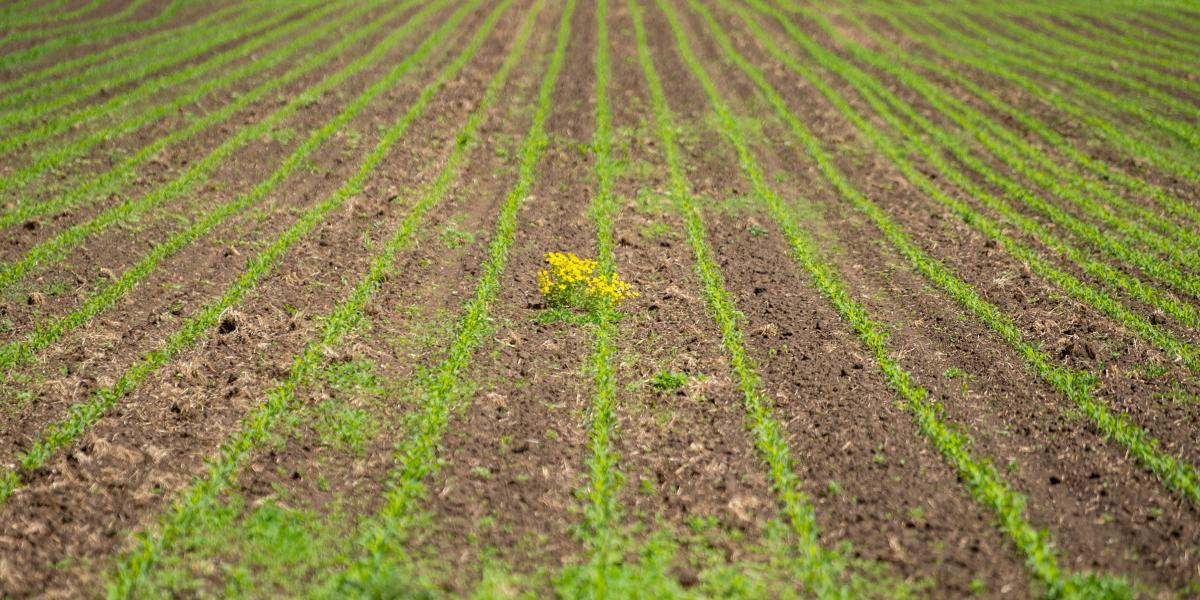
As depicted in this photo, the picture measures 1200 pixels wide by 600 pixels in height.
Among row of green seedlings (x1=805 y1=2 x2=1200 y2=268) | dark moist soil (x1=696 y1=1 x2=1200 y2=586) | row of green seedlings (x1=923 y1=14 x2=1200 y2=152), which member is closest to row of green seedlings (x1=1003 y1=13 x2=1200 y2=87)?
row of green seedlings (x1=923 y1=14 x2=1200 y2=152)

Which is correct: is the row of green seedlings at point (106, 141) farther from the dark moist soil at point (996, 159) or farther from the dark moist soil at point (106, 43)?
the dark moist soil at point (996, 159)

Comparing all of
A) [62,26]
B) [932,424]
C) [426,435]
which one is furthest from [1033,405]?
[62,26]

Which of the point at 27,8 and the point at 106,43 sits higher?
the point at 27,8

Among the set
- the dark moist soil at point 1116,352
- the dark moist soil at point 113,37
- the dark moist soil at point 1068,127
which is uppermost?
the dark moist soil at point 113,37

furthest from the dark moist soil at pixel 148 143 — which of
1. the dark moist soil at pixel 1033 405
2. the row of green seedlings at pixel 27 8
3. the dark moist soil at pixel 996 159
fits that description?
the dark moist soil at pixel 996 159

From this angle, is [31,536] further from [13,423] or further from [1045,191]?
[1045,191]

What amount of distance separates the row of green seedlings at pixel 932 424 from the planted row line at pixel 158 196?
10508mm

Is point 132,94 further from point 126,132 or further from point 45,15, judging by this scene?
point 45,15

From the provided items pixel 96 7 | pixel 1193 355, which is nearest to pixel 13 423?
pixel 1193 355

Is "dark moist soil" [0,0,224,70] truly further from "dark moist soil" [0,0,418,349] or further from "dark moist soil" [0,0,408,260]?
"dark moist soil" [0,0,418,349]

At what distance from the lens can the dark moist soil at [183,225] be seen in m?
11.2

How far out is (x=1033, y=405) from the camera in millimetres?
9164

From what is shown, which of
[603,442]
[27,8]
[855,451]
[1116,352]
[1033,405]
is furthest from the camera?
[27,8]

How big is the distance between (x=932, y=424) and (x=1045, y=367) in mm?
2177
